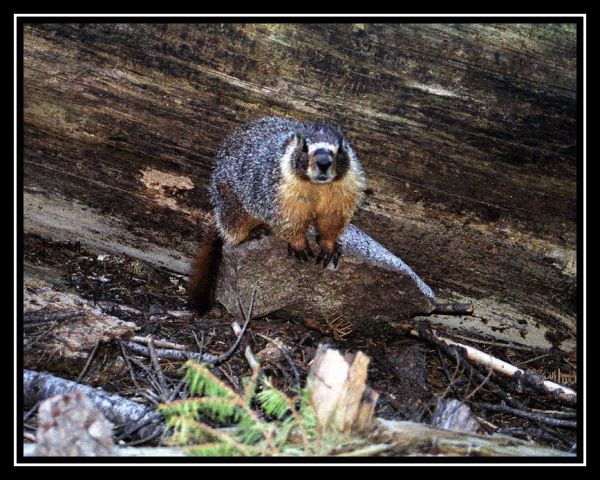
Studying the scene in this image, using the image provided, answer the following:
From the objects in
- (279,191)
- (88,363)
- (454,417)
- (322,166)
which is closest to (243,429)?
(454,417)

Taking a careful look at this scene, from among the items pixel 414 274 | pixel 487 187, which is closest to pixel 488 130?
pixel 487 187

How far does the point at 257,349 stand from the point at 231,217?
1.28 meters

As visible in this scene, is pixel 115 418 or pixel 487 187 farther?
pixel 487 187

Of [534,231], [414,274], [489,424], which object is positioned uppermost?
[534,231]

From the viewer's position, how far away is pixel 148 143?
18.9ft

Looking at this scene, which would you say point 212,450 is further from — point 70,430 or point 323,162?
point 323,162

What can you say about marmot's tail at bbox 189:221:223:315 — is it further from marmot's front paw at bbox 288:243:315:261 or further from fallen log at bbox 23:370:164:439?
fallen log at bbox 23:370:164:439

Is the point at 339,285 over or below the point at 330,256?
below

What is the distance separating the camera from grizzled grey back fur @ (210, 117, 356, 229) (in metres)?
5.50

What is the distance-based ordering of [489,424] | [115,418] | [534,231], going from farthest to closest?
[534,231] → [489,424] → [115,418]

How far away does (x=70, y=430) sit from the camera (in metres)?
3.19

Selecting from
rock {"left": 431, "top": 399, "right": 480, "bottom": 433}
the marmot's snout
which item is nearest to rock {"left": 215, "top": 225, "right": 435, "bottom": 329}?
the marmot's snout

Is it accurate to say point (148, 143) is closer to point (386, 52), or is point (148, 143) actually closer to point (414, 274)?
point (386, 52)

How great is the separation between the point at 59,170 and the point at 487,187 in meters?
3.77
